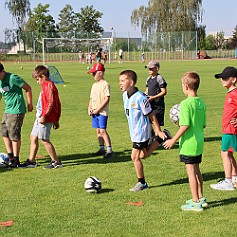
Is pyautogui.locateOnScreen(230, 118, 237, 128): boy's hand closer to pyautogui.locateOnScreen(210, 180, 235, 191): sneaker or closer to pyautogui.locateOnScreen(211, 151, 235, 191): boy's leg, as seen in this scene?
pyautogui.locateOnScreen(211, 151, 235, 191): boy's leg

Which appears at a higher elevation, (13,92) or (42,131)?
(13,92)

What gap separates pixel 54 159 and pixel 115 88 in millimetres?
15729

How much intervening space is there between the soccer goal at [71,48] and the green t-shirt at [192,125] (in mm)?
51833

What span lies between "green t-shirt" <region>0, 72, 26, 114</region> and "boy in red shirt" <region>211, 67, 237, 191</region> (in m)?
3.44

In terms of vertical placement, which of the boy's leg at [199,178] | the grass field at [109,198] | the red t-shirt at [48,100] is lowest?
the grass field at [109,198]

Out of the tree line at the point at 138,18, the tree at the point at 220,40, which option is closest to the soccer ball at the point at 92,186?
the tree line at the point at 138,18

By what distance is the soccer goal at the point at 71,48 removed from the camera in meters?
57.0

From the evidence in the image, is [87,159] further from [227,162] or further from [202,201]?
[202,201]

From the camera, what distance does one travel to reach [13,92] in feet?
26.5

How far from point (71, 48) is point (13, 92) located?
52.8m

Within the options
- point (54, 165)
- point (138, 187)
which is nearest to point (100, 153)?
point (54, 165)

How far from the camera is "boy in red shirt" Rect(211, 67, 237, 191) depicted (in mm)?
6504

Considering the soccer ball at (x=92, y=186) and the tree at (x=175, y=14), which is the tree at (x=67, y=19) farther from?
the soccer ball at (x=92, y=186)

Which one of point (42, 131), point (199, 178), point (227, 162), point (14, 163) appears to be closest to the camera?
point (199, 178)
